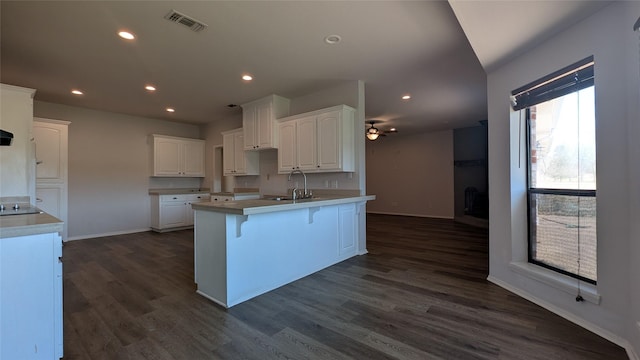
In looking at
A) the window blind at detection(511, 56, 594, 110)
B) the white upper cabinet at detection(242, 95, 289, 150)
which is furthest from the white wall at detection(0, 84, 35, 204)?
the window blind at detection(511, 56, 594, 110)

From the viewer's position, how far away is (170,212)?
622 centimetres

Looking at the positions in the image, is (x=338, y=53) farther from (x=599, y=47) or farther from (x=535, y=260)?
(x=535, y=260)

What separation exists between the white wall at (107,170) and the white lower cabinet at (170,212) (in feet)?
1.16

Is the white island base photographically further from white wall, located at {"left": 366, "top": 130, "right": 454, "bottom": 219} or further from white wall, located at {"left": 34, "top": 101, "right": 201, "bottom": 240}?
white wall, located at {"left": 366, "top": 130, "right": 454, "bottom": 219}

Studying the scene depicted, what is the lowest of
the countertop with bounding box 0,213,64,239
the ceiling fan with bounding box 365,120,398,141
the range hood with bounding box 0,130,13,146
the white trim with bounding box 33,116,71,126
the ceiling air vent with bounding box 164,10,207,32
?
the countertop with bounding box 0,213,64,239

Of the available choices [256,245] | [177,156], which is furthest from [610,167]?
[177,156]

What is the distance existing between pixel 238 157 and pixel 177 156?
6.40 ft

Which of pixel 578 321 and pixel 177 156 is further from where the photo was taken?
pixel 177 156

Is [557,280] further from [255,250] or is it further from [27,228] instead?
[27,228]

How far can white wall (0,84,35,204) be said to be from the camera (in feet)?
9.79

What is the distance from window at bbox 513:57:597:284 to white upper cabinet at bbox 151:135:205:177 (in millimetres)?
6611

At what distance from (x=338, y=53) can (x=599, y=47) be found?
2.24m

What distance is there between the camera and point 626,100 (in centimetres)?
181

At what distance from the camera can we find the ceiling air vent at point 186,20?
2.47 metres
